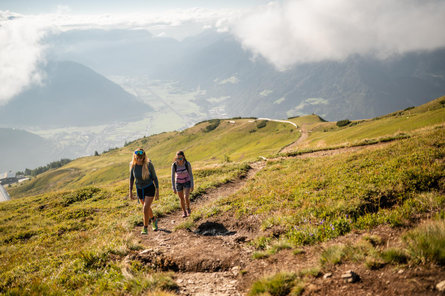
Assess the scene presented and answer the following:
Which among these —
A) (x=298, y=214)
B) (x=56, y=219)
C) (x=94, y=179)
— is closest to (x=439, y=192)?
(x=298, y=214)

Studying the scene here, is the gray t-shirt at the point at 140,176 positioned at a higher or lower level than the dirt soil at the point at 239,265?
higher

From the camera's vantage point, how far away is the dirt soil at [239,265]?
4621mm

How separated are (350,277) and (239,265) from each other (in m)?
3.39

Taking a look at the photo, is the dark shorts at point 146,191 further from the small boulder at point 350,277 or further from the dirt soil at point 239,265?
the small boulder at point 350,277

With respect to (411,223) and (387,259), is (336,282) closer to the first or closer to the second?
(387,259)

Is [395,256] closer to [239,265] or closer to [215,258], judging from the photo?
[239,265]

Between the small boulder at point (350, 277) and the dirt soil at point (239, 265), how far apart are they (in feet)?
0.24

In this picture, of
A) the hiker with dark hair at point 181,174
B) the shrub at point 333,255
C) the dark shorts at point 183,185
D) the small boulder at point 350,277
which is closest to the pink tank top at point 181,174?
the hiker with dark hair at point 181,174

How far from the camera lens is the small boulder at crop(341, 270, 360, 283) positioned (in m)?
5.04

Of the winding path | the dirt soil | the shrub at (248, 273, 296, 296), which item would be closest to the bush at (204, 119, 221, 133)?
the dirt soil

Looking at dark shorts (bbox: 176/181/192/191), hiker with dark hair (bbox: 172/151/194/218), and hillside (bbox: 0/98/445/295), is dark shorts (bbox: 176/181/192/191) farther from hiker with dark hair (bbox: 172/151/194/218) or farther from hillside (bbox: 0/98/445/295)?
hillside (bbox: 0/98/445/295)

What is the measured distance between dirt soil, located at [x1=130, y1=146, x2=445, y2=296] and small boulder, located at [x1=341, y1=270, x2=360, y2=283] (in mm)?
74

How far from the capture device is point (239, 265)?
24.6ft

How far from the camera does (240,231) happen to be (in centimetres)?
1052
